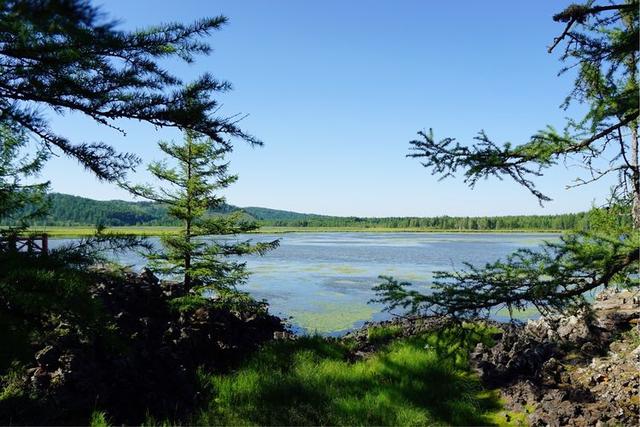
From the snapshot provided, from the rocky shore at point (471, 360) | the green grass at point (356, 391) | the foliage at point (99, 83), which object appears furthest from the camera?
the green grass at point (356, 391)

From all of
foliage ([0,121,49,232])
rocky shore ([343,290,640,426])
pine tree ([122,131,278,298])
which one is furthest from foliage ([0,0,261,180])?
pine tree ([122,131,278,298])

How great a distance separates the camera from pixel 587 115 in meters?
5.13

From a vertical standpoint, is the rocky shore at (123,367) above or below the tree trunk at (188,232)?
below

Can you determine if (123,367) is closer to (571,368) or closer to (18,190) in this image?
(18,190)

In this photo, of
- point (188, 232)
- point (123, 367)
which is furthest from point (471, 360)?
point (188, 232)

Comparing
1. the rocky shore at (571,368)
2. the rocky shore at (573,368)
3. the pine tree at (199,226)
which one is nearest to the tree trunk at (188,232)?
the pine tree at (199,226)

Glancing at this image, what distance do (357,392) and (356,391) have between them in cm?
3

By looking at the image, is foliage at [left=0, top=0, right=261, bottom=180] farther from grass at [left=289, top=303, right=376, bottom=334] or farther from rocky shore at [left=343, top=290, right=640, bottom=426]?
grass at [left=289, top=303, right=376, bottom=334]

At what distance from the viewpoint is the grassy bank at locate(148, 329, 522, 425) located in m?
6.70

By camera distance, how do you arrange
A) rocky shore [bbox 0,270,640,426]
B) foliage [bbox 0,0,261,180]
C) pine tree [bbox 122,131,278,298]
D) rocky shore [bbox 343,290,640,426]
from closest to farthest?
foliage [bbox 0,0,261,180]
rocky shore [bbox 343,290,640,426]
rocky shore [bbox 0,270,640,426]
pine tree [bbox 122,131,278,298]

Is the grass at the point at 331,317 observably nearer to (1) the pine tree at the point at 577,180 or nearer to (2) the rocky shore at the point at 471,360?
(2) the rocky shore at the point at 471,360

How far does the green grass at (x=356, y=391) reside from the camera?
22.0 feet

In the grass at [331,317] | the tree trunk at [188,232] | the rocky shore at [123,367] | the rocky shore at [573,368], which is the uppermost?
the tree trunk at [188,232]

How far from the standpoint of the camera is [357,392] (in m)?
7.73
